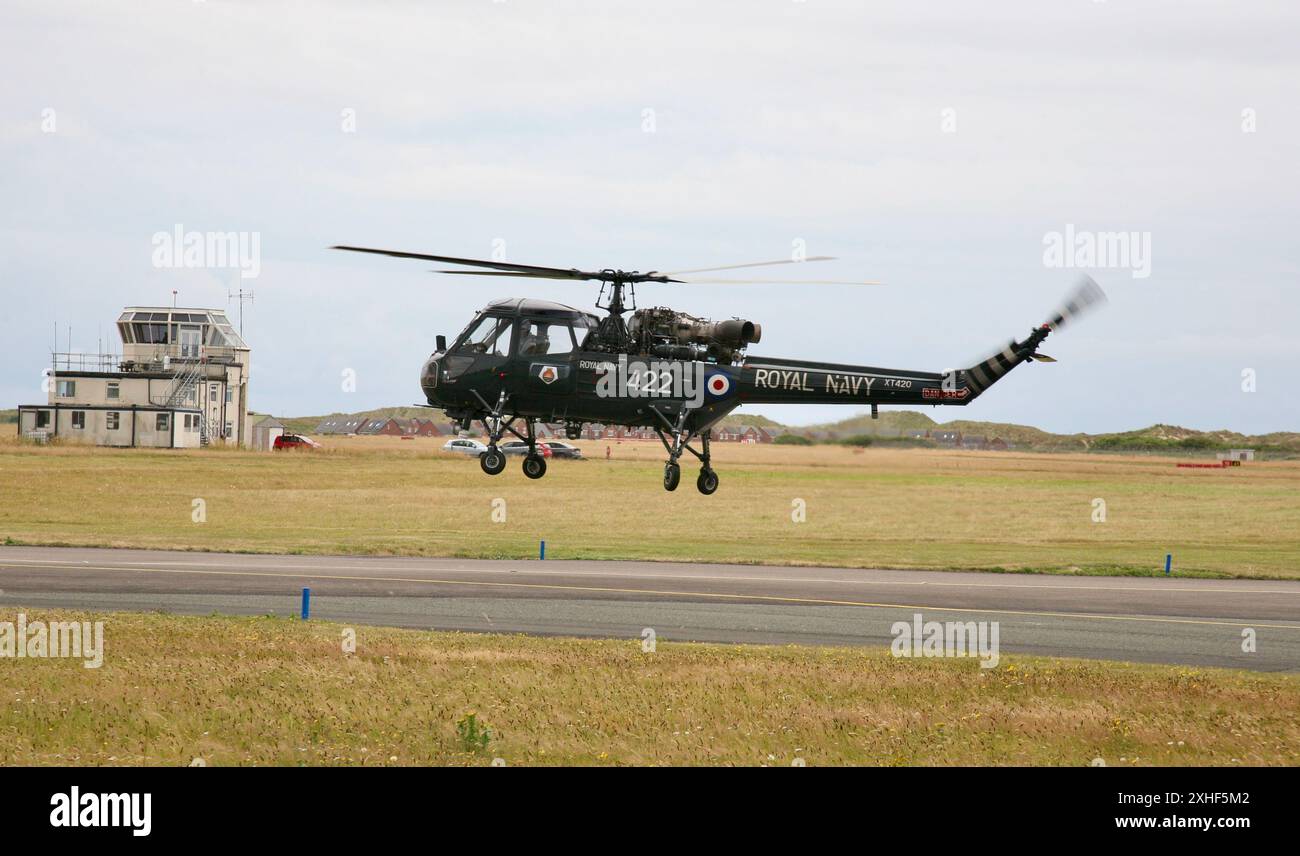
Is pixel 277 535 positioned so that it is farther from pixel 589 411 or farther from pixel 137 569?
pixel 589 411

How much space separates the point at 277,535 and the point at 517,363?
162 ft

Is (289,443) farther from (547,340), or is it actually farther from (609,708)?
(547,340)

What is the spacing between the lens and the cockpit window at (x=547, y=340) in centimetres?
2800

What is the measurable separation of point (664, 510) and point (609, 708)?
6062 centimetres

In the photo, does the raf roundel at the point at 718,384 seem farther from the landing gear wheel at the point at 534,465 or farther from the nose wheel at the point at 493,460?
the nose wheel at the point at 493,460

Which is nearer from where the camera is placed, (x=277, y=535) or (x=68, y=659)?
(x=68, y=659)

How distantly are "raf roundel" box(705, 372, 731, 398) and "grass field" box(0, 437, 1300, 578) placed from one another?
1009 inches

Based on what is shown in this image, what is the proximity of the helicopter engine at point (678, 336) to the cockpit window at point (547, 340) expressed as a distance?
1.37m
